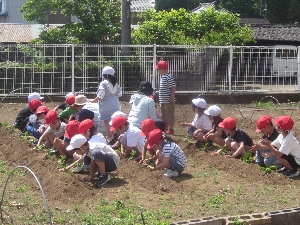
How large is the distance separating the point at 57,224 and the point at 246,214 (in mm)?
2233

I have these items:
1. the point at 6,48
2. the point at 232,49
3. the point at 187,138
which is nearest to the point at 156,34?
the point at 232,49

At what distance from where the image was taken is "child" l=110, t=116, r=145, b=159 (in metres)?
10.8

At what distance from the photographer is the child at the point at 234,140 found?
1096 cm

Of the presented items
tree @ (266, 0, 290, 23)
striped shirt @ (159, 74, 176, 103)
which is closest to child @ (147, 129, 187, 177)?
striped shirt @ (159, 74, 176, 103)

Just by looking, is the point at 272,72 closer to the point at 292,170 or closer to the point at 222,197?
the point at 292,170

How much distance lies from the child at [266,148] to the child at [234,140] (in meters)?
0.33

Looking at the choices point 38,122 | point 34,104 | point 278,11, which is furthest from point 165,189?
point 278,11

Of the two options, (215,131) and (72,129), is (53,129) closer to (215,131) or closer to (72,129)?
(72,129)

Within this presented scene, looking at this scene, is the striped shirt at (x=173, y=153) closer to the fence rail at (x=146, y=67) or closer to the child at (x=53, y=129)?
the child at (x=53, y=129)

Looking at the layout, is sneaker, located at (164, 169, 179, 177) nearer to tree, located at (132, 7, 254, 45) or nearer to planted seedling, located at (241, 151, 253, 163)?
planted seedling, located at (241, 151, 253, 163)

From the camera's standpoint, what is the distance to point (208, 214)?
26.1 feet

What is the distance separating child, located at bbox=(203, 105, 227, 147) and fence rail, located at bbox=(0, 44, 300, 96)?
7.85 m

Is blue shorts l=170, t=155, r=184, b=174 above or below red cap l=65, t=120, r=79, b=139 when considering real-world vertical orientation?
below

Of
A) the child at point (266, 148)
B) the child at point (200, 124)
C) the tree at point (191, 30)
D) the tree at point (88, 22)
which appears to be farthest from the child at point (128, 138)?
the tree at point (88, 22)
